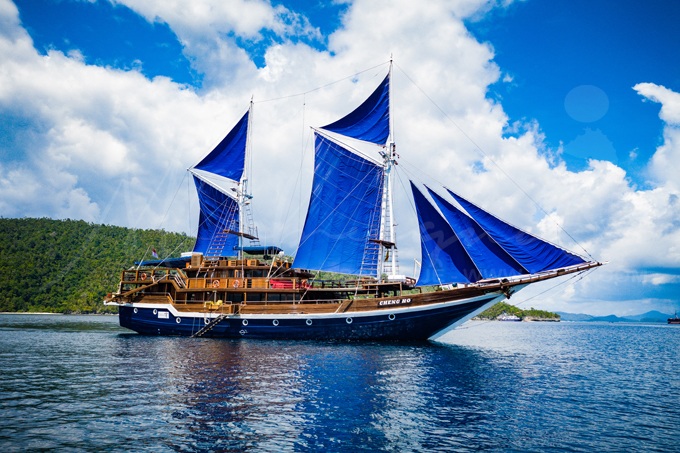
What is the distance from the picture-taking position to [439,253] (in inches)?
1410

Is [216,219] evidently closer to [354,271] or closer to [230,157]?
[230,157]

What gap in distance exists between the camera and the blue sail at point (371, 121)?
45.1m

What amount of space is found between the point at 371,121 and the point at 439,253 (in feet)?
54.9

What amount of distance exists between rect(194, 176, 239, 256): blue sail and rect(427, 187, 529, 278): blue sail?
2811cm

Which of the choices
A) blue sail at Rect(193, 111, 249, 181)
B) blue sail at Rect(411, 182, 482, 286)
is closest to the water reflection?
blue sail at Rect(411, 182, 482, 286)

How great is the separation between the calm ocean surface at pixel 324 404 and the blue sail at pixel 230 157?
2853cm

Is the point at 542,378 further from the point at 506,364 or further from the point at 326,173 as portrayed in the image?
the point at 326,173

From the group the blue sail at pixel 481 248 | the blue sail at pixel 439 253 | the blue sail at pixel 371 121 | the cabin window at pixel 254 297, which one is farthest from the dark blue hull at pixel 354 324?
the blue sail at pixel 371 121

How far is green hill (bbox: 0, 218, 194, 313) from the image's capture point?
14838 cm

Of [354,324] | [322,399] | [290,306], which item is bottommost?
[322,399]

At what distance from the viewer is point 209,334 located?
139ft

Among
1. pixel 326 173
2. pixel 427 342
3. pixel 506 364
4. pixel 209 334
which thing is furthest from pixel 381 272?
pixel 209 334

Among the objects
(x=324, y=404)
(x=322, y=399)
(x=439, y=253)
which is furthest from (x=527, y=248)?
(x=324, y=404)

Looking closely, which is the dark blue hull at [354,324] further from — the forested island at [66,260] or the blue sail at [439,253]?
the forested island at [66,260]
